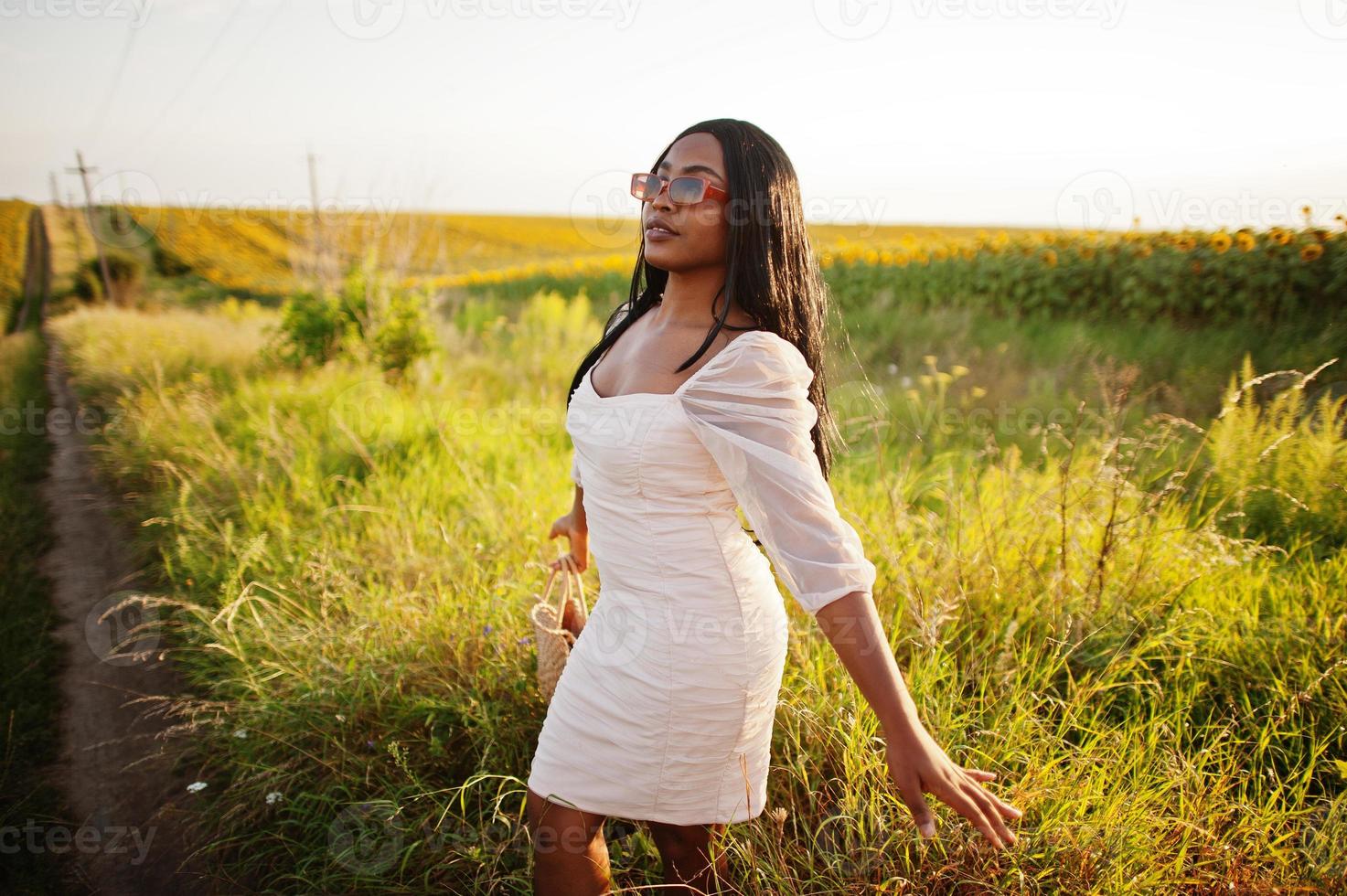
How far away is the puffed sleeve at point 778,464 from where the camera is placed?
1.27 m

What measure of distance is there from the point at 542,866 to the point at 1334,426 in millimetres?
4718

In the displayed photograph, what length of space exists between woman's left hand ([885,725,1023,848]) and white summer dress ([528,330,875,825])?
0.29 meters

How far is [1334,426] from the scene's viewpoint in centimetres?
401

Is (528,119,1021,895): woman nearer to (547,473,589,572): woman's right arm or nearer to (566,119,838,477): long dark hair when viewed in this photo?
(566,119,838,477): long dark hair

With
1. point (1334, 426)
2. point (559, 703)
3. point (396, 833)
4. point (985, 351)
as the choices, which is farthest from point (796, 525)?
point (985, 351)

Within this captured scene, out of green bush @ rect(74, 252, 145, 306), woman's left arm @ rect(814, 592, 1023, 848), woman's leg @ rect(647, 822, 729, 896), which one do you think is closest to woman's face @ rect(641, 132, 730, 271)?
woman's left arm @ rect(814, 592, 1023, 848)

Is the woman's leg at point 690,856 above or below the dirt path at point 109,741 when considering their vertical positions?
above

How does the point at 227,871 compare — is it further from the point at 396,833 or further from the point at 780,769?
the point at 780,769

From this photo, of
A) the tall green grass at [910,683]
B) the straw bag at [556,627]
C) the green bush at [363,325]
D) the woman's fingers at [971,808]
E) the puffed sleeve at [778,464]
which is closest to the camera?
the woman's fingers at [971,808]

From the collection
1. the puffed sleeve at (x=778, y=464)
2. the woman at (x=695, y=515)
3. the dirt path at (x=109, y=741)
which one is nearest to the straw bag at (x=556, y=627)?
the woman at (x=695, y=515)

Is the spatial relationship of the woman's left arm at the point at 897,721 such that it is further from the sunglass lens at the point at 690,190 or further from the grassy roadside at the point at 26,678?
the grassy roadside at the point at 26,678

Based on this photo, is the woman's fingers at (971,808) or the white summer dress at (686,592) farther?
the white summer dress at (686,592)

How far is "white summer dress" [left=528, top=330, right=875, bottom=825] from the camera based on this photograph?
1337 millimetres

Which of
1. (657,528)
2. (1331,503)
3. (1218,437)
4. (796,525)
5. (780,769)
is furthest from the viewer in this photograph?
(1218,437)
